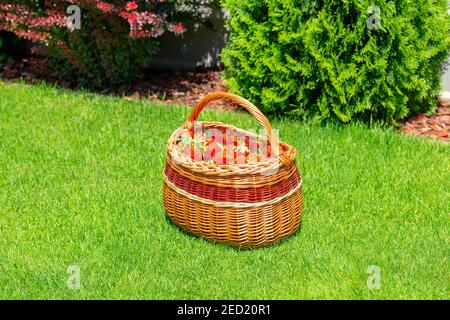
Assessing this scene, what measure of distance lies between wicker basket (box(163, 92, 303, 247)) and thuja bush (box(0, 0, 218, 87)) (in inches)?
92.1

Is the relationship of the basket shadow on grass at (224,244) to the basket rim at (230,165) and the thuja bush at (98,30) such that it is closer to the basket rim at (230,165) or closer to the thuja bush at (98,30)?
the basket rim at (230,165)

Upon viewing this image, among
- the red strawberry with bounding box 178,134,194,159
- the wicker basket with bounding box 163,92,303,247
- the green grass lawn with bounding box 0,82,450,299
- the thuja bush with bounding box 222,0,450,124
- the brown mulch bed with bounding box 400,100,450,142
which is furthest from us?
the brown mulch bed with bounding box 400,100,450,142

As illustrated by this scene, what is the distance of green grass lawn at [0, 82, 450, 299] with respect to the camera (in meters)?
4.16

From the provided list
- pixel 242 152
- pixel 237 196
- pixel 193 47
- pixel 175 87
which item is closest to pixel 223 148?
pixel 242 152

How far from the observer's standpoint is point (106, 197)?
200 inches

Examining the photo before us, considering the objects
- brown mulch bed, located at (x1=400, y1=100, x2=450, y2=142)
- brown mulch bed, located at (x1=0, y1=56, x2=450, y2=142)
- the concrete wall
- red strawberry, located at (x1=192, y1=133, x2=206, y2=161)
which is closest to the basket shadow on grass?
red strawberry, located at (x1=192, y1=133, x2=206, y2=161)

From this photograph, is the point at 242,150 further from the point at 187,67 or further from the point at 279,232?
the point at 187,67

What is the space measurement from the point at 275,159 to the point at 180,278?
2.73 ft

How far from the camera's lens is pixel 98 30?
7.00 metres

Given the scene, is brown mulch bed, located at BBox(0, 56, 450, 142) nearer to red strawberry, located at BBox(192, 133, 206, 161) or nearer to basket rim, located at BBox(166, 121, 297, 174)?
red strawberry, located at BBox(192, 133, 206, 161)

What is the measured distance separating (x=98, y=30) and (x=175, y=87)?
941 mm

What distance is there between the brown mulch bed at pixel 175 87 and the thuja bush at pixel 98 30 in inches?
6.2

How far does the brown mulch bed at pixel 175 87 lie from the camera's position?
6648mm
